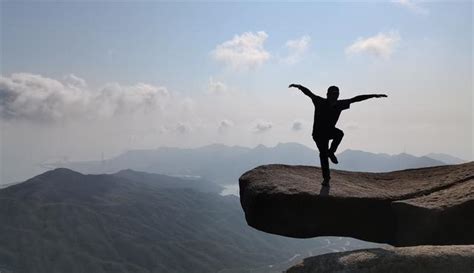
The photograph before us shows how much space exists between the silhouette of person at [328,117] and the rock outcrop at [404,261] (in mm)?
8257

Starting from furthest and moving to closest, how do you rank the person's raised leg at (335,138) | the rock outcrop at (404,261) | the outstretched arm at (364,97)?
the person's raised leg at (335,138), the outstretched arm at (364,97), the rock outcrop at (404,261)

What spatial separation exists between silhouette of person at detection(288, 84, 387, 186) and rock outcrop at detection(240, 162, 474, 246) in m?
1.86

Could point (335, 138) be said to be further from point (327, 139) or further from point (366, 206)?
point (366, 206)

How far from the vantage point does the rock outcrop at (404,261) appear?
34.0 ft

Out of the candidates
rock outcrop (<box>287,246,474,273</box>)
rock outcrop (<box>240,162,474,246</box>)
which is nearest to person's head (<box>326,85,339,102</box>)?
rock outcrop (<box>240,162,474,246</box>)

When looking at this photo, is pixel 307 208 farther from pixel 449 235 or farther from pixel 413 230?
pixel 449 235

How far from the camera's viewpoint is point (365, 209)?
18.8 m

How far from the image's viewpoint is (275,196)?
17984mm


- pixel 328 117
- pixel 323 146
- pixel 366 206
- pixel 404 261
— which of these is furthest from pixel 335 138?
pixel 404 261

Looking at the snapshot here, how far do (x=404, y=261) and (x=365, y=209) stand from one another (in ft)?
27.8

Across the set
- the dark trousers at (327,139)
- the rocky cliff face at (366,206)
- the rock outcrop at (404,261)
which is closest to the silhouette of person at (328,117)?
the dark trousers at (327,139)

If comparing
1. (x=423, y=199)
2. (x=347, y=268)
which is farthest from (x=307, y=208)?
(x=347, y=268)

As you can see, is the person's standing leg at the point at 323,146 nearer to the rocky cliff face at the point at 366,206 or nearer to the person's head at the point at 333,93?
the rocky cliff face at the point at 366,206

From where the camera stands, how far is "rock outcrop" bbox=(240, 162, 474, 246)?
16.3 m
